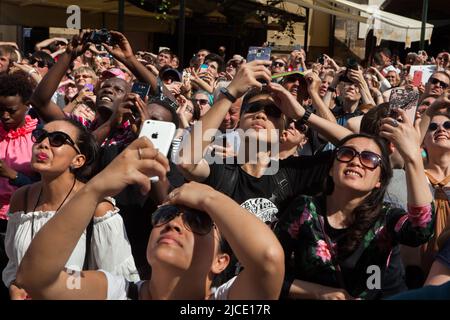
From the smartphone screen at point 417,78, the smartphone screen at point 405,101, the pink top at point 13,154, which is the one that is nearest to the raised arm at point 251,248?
the smartphone screen at point 405,101

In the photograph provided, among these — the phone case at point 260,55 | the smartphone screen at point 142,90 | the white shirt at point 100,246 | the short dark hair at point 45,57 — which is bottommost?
the white shirt at point 100,246

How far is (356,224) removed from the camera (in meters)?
Answer: 2.92

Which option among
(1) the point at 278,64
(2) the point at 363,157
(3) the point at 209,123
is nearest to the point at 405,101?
(2) the point at 363,157

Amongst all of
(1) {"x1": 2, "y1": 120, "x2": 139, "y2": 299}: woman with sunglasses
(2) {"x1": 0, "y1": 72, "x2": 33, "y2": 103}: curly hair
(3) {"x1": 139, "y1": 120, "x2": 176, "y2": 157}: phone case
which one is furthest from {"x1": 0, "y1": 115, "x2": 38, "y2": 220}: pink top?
(3) {"x1": 139, "y1": 120, "x2": 176, "y2": 157}: phone case

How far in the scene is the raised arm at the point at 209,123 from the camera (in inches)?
119

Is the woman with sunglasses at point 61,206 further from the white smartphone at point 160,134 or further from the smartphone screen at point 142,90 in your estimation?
the white smartphone at point 160,134

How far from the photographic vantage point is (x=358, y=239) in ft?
9.48

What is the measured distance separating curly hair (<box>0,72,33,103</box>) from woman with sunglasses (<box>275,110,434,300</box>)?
90.8 inches

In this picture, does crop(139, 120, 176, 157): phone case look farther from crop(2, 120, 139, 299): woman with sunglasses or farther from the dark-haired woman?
the dark-haired woman

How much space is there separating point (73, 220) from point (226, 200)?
48cm

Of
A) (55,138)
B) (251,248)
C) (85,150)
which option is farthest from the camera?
(85,150)

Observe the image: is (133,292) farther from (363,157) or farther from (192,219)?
(363,157)

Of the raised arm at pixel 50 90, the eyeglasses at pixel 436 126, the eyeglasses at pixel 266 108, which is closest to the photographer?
the eyeglasses at pixel 266 108

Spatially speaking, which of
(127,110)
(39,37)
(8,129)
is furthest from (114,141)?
(39,37)
